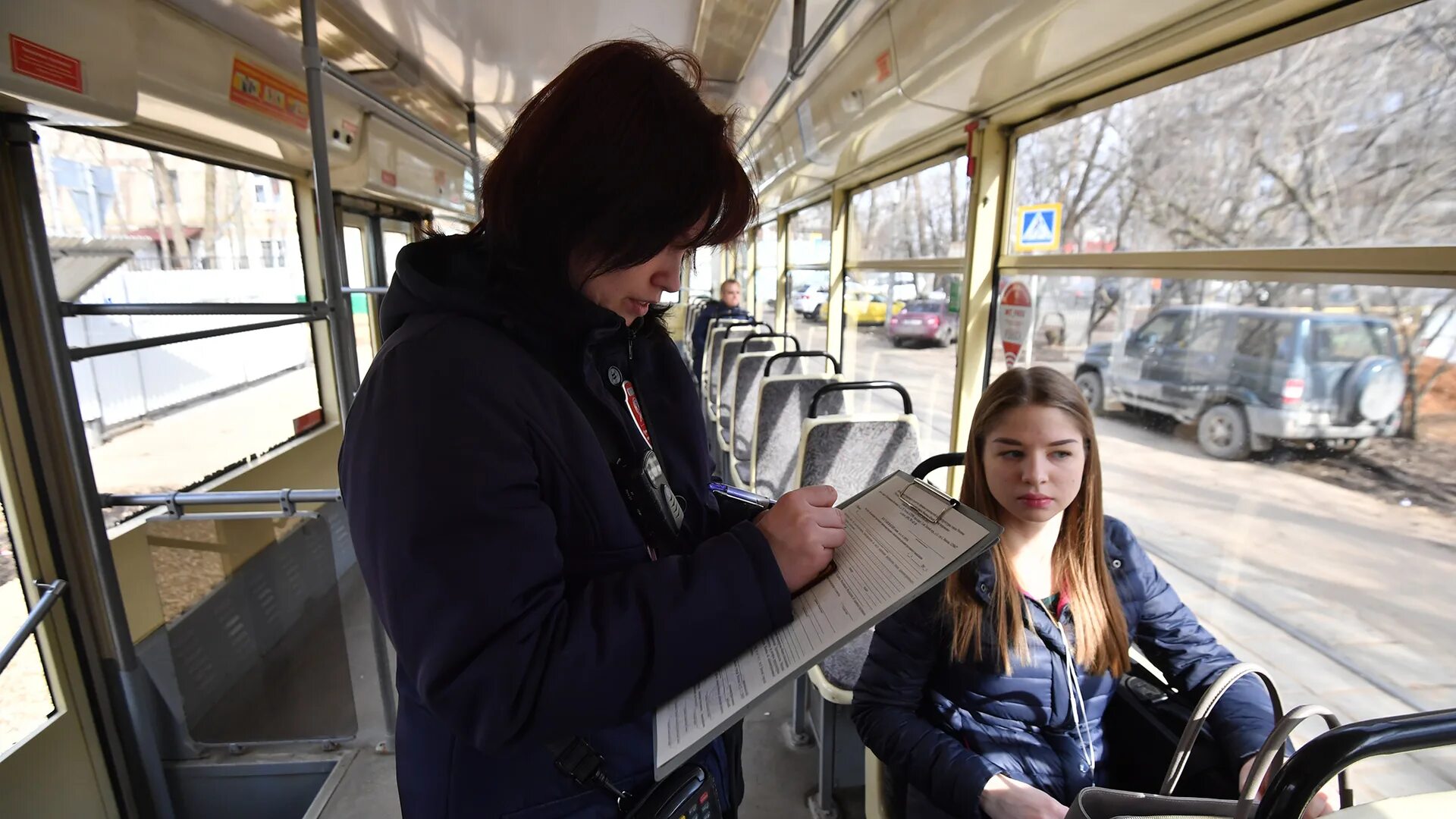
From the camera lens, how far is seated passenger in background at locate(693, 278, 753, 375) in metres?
7.46

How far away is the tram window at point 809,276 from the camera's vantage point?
19.0 feet

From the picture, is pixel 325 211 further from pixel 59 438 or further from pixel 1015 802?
pixel 1015 802

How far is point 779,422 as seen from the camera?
12.5ft

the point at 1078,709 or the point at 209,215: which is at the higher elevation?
the point at 209,215

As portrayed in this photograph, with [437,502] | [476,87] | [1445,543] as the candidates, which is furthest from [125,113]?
[1445,543]

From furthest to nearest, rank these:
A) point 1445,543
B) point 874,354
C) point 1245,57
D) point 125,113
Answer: point 874,354 → point 125,113 → point 1245,57 → point 1445,543

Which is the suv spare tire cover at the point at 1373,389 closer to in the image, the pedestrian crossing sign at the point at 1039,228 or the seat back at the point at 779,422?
the pedestrian crossing sign at the point at 1039,228

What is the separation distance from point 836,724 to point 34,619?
7.34ft

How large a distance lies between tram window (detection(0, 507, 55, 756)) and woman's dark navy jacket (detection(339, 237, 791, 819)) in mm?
2000

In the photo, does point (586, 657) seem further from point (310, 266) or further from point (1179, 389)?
point (310, 266)

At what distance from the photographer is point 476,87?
408 cm

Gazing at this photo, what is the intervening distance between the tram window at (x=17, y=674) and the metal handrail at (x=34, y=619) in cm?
5

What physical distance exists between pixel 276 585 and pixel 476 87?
2941 millimetres

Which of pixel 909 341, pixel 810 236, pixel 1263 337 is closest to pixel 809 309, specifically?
pixel 810 236
